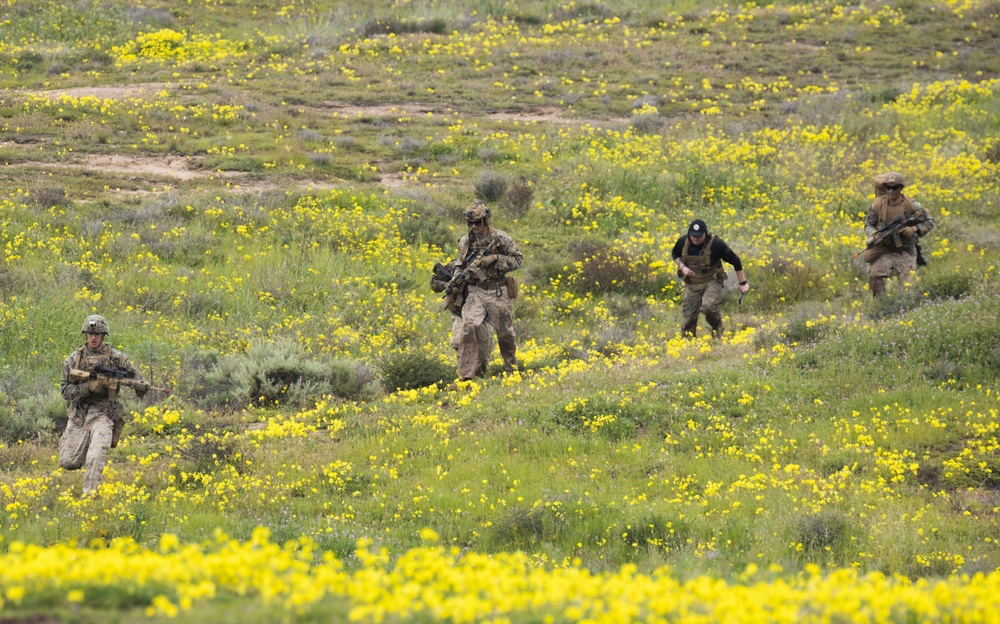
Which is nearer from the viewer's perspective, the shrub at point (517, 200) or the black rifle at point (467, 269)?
the black rifle at point (467, 269)

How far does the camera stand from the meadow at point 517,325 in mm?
6078

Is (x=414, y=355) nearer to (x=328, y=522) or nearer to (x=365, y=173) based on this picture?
(x=328, y=522)

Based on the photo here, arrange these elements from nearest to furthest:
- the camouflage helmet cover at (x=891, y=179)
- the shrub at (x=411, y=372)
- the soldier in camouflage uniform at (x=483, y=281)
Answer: the soldier in camouflage uniform at (x=483, y=281)
the shrub at (x=411, y=372)
the camouflage helmet cover at (x=891, y=179)

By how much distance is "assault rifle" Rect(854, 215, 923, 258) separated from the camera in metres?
14.5

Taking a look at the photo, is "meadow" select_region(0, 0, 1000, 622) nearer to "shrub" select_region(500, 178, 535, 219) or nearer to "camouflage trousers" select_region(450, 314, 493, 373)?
"shrub" select_region(500, 178, 535, 219)

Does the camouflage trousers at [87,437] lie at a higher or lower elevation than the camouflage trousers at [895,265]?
lower

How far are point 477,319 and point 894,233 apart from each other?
586 cm

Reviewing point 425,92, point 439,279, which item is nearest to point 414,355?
point 439,279

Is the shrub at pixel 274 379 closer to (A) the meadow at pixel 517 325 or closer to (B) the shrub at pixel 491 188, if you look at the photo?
(A) the meadow at pixel 517 325

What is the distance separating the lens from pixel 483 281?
13.0 metres

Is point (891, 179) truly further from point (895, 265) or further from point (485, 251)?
point (485, 251)

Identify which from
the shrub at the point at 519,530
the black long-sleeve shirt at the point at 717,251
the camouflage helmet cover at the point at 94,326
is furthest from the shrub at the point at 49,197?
the shrub at the point at 519,530

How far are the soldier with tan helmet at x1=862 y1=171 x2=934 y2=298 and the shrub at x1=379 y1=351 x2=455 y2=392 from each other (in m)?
6.09

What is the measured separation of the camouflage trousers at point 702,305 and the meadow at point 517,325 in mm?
301
